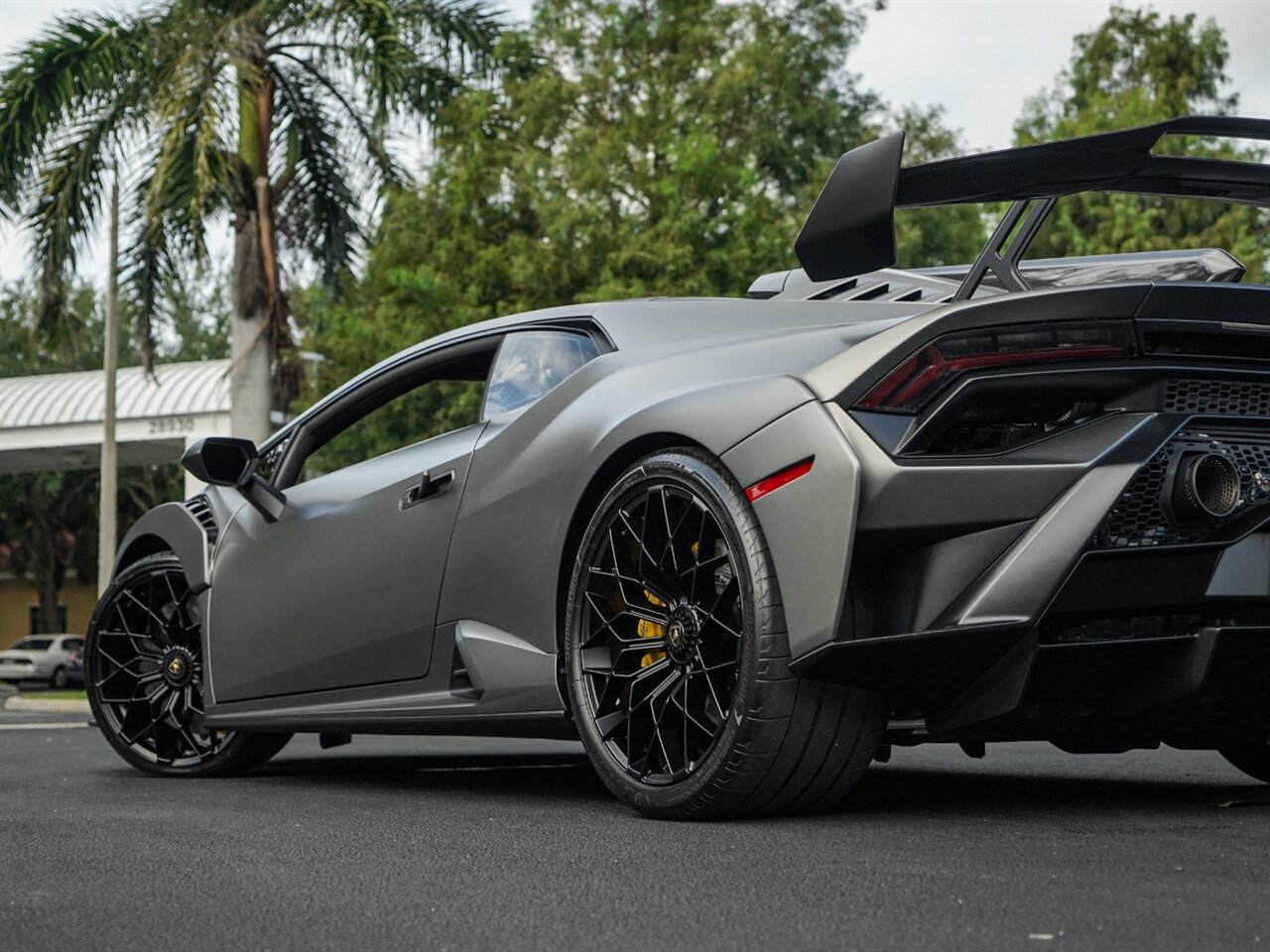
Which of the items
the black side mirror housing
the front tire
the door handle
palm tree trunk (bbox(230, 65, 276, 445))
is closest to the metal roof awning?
palm tree trunk (bbox(230, 65, 276, 445))

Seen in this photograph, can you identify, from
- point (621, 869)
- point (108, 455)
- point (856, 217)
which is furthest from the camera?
point (108, 455)

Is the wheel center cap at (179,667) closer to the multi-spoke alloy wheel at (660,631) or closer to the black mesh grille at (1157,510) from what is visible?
the multi-spoke alloy wheel at (660,631)

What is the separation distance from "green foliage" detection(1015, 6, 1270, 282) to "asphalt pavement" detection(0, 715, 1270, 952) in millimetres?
24547

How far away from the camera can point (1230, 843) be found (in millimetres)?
3482

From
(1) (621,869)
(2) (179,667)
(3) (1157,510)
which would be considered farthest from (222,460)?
(3) (1157,510)

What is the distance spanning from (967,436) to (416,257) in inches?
832

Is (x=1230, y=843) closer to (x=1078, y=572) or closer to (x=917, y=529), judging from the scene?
(x=1078, y=572)

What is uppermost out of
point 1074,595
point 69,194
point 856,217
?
point 69,194

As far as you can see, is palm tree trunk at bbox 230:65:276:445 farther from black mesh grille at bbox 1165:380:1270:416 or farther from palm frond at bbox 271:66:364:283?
black mesh grille at bbox 1165:380:1270:416

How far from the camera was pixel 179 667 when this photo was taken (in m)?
5.84

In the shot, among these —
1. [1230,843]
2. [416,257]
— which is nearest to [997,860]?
[1230,843]

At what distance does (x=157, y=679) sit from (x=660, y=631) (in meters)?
2.63

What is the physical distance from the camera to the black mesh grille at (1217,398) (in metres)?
3.53

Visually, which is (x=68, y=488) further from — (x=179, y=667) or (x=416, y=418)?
(x=179, y=667)
